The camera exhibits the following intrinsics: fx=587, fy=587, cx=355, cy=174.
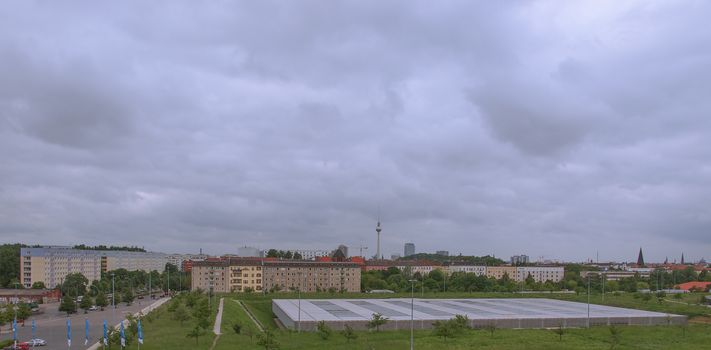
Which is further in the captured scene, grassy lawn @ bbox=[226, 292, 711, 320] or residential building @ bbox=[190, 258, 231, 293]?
residential building @ bbox=[190, 258, 231, 293]

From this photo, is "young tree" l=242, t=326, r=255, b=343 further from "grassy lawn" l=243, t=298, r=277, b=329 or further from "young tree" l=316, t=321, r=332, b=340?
"grassy lawn" l=243, t=298, r=277, b=329

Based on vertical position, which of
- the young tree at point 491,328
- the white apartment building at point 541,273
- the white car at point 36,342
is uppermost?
the white car at point 36,342

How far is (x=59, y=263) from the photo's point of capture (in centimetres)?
12456

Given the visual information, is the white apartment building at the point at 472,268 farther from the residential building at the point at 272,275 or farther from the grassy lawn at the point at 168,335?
the grassy lawn at the point at 168,335

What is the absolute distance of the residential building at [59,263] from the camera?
116000mm

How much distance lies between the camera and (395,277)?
123 m

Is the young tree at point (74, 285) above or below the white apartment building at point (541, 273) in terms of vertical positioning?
above

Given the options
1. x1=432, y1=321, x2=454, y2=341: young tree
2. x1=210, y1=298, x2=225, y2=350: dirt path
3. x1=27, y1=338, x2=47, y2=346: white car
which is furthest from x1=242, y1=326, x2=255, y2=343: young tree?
x1=27, y1=338, x2=47, y2=346: white car

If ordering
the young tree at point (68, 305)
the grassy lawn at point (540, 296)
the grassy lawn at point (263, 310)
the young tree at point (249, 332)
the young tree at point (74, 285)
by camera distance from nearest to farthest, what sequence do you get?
the young tree at point (249, 332) < the grassy lawn at point (263, 310) < the grassy lawn at point (540, 296) < the young tree at point (68, 305) < the young tree at point (74, 285)

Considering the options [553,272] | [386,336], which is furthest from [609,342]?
[553,272]

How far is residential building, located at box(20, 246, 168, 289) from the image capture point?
116 metres

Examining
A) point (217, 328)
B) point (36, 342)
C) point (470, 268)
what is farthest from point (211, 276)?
point (470, 268)

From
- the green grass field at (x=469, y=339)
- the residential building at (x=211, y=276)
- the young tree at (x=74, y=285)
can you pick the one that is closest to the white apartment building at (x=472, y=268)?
the residential building at (x=211, y=276)

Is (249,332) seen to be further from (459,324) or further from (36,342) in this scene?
(459,324)
